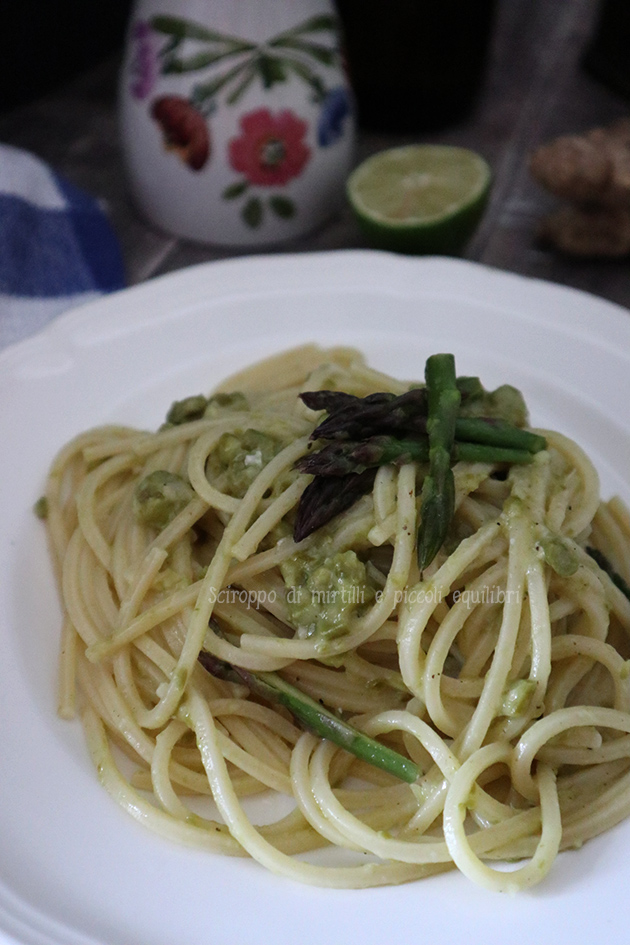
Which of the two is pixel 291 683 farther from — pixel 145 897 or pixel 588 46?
pixel 588 46

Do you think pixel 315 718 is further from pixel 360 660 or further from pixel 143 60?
Answer: pixel 143 60

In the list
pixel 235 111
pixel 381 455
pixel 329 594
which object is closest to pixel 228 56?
pixel 235 111

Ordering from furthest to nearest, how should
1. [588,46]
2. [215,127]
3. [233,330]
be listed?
[588,46], [215,127], [233,330]

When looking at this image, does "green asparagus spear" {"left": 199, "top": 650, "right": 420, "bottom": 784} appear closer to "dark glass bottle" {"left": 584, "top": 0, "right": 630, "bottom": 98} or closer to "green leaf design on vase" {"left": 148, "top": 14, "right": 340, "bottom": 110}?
A: "green leaf design on vase" {"left": 148, "top": 14, "right": 340, "bottom": 110}

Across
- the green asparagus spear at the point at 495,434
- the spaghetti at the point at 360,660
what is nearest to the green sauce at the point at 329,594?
the spaghetti at the point at 360,660

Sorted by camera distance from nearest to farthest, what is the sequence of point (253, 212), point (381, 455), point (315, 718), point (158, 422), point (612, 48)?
1. point (315, 718)
2. point (381, 455)
3. point (158, 422)
4. point (253, 212)
5. point (612, 48)

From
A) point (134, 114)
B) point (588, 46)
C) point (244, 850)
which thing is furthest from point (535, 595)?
point (588, 46)
